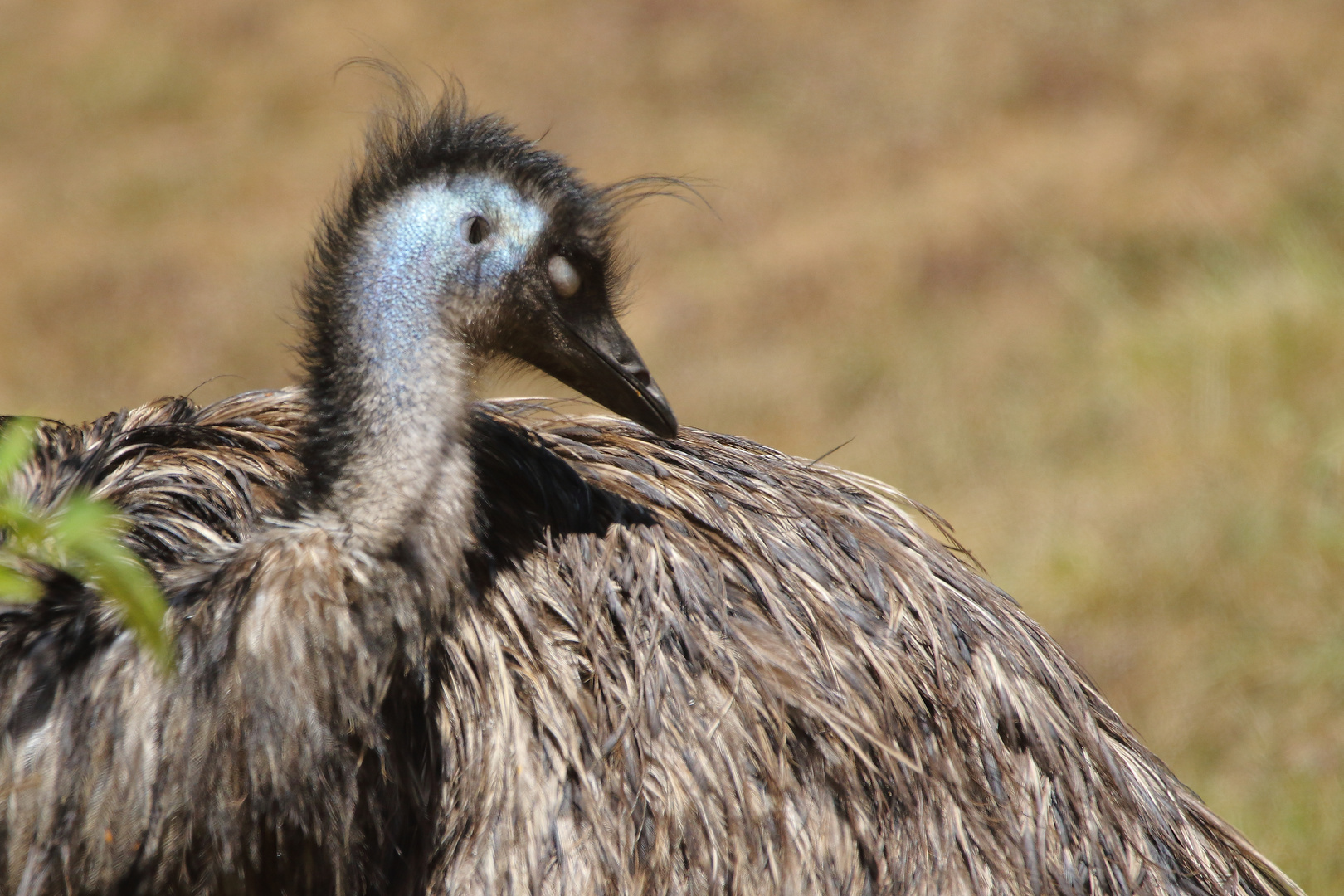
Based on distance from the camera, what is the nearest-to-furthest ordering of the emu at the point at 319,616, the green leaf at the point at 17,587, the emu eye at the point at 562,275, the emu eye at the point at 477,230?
the green leaf at the point at 17,587 < the emu at the point at 319,616 < the emu eye at the point at 477,230 < the emu eye at the point at 562,275

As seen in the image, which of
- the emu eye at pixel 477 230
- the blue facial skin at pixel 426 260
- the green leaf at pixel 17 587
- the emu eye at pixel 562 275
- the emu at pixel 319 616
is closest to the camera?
the green leaf at pixel 17 587

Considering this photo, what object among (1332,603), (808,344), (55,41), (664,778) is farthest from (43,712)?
(55,41)

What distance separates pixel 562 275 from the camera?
287cm

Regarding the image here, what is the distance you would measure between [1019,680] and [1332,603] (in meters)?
4.18

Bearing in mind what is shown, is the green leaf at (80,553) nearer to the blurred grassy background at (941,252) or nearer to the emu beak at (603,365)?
the emu beak at (603,365)

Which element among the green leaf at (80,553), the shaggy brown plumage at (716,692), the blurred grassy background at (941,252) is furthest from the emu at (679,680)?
the blurred grassy background at (941,252)

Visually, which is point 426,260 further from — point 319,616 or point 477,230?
point 319,616

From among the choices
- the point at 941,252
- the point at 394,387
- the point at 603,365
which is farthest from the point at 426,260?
the point at 941,252

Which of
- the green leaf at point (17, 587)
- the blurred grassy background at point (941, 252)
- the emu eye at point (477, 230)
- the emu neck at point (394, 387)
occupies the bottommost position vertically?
the green leaf at point (17, 587)

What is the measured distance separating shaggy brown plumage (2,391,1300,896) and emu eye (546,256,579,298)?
0.32 metres

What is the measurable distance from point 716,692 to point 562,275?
32.3 inches

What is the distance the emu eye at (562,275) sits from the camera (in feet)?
9.39

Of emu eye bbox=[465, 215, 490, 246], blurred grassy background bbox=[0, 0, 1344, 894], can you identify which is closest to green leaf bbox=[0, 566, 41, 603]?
emu eye bbox=[465, 215, 490, 246]

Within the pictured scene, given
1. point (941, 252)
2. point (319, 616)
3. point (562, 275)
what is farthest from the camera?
point (941, 252)
